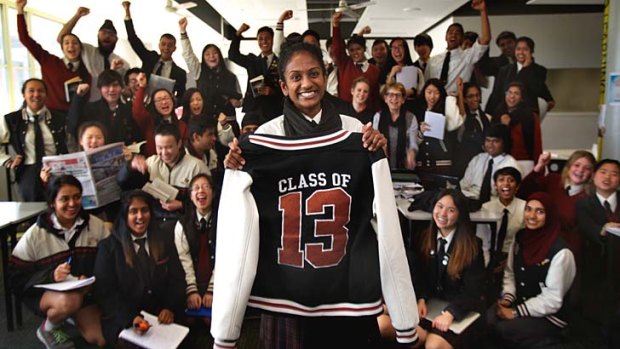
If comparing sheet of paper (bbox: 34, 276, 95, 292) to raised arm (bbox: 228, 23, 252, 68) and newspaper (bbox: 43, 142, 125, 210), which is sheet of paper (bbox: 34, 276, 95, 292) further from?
raised arm (bbox: 228, 23, 252, 68)

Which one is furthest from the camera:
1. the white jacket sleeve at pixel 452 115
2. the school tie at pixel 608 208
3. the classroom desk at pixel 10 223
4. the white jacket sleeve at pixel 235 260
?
the white jacket sleeve at pixel 452 115

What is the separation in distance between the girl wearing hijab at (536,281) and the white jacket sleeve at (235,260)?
1865 millimetres

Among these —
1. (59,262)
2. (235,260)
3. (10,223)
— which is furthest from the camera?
(59,262)

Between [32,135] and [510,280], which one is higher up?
[32,135]

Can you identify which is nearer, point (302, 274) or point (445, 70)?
point (302, 274)

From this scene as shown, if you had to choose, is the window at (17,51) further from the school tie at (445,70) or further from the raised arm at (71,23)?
the school tie at (445,70)

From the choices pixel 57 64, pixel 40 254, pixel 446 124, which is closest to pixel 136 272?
pixel 40 254

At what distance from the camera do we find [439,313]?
2764 millimetres

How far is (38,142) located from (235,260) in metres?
1.85

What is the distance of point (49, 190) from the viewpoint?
2.76 meters

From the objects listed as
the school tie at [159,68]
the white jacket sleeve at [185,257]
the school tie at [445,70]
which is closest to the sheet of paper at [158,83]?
the school tie at [159,68]

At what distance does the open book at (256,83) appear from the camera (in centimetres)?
281

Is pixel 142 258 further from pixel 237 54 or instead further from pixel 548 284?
pixel 548 284

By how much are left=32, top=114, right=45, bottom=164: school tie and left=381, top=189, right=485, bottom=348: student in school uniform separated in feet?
7.06
